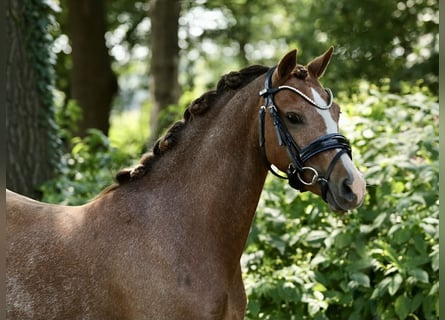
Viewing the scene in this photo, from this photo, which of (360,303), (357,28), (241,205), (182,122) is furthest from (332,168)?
(357,28)

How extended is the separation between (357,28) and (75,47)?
477 centimetres

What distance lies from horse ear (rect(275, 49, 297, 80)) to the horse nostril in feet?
2.06

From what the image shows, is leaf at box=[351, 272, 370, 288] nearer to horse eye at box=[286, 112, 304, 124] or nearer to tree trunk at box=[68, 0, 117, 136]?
horse eye at box=[286, 112, 304, 124]

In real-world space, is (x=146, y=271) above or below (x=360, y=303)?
above

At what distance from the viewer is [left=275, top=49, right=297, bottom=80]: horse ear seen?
362cm

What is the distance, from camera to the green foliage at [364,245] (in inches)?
213

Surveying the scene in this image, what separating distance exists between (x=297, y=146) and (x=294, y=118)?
5.2 inches

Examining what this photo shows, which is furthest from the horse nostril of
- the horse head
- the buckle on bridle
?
the buckle on bridle

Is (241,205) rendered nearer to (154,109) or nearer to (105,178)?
(105,178)

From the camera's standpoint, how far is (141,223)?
12.2 ft

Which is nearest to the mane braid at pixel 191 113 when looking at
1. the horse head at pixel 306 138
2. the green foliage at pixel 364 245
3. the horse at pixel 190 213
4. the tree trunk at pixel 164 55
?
the horse at pixel 190 213

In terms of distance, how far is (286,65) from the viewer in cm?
366

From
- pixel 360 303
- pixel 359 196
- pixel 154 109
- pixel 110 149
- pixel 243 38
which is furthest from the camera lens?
pixel 243 38

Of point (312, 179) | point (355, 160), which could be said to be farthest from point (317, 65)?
point (355, 160)
